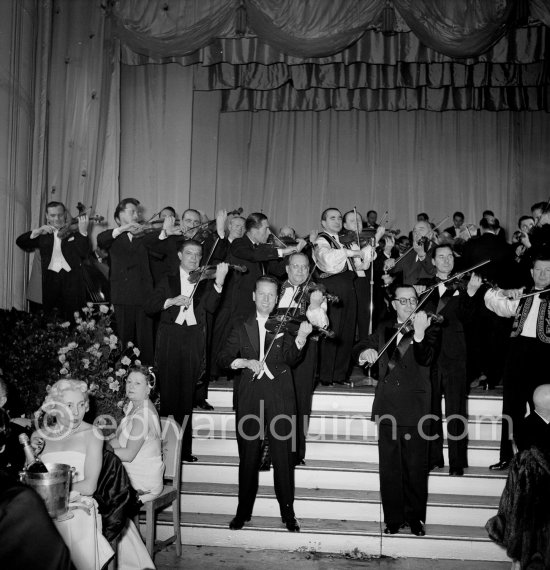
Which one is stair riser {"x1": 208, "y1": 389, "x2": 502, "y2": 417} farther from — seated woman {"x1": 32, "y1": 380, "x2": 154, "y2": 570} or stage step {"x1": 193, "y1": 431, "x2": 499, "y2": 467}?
seated woman {"x1": 32, "y1": 380, "x2": 154, "y2": 570}

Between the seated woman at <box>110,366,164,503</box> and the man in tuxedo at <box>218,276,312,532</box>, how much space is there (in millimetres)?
578

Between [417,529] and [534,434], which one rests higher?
[534,434]

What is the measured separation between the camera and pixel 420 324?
4434 millimetres

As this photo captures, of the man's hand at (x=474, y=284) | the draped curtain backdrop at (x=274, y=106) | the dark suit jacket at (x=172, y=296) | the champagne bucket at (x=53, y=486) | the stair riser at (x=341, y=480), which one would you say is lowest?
the stair riser at (x=341, y=480)

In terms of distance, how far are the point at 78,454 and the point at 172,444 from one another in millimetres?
1298

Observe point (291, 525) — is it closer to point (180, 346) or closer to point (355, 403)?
point (355, 403)

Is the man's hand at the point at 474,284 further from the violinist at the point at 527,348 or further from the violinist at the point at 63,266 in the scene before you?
the violinist at the point at 63,266

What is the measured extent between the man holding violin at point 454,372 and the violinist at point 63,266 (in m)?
3.07

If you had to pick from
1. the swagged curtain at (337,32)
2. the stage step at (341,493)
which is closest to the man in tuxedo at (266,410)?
the stage step at (341,493)

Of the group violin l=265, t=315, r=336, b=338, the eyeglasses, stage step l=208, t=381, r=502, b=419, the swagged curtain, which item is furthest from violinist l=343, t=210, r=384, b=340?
the swagged curtain

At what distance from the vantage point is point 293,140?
11.2 metres

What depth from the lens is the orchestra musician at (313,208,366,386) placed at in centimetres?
586

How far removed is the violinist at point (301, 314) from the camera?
4.97m

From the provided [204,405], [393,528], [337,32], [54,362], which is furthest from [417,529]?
[337,32]
